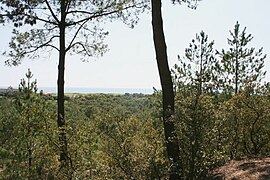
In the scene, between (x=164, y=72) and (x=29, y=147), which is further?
(x=164, y=72)

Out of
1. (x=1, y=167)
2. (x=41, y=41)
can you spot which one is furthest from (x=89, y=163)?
(x=41, y=41)

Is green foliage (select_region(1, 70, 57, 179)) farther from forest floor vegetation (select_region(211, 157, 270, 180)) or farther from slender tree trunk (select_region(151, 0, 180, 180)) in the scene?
forest floor vegetation (select_region(211, 157, 270, 180))

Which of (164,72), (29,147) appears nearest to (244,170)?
(164,72)

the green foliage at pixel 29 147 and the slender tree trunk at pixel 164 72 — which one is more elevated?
the slender tree trunk at pixel 164 72

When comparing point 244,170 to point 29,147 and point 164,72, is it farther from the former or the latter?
point 29,147

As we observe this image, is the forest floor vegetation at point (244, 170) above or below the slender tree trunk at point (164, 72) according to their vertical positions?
below

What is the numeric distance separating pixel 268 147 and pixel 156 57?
A: 3619mm

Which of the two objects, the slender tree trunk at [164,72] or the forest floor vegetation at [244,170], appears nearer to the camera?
the forest floor vegetation at [244,170]

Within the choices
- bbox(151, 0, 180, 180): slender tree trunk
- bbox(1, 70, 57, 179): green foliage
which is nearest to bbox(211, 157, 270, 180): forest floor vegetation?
bbox(151, 0, 180, 180): slender tree trunk

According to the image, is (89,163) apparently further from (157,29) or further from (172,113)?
(157,29)

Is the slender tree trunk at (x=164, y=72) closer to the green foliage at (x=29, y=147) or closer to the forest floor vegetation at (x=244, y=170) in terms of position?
the forest floor vegetation at (x=244, y=170)

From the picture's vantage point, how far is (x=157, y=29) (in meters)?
7.69

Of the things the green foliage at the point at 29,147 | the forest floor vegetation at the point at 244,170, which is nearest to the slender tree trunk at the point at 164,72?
the forest floor vegetation at the point at 244,170

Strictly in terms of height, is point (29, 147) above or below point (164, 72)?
below
